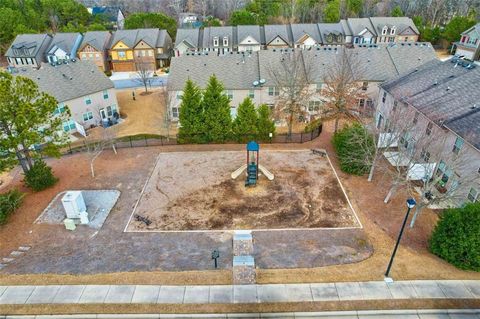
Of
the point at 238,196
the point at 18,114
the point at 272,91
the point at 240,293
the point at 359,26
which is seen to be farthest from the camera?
the point at 359,26

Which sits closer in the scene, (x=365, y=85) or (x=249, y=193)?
(x=249, y=193)

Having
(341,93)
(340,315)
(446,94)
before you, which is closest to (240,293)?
(340,315)

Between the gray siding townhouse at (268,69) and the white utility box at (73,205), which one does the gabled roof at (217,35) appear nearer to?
the gray siding townhouse at (268,69)

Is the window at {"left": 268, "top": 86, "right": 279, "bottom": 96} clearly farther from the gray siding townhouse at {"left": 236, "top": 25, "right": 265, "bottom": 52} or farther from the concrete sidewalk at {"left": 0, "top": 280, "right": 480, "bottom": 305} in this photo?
the concrete sidewalk at {"left": 0, "top": 280, "right": 480, "bottom": 305}

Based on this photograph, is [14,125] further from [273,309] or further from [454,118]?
[454,118]

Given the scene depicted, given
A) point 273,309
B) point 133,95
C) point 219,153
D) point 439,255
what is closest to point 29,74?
point 133,95

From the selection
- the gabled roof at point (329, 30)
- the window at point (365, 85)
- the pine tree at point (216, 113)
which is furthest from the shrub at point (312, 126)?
the gabled roof at point (329, 30)

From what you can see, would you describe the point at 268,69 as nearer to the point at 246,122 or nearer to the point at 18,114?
the point at 246,122

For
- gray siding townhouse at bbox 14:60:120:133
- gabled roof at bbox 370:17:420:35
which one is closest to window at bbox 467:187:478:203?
gray siding townhouse at bbox 14:60:120:133
